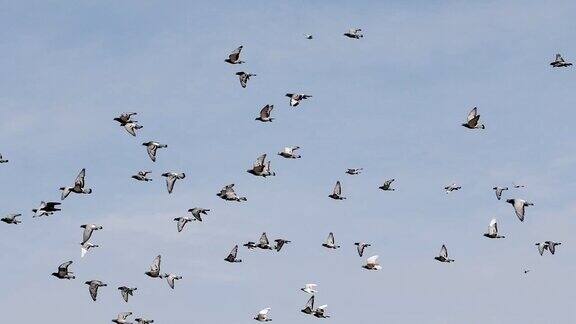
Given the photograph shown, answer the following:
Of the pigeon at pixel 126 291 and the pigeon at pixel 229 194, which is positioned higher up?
the pigeon at pixel 229 194

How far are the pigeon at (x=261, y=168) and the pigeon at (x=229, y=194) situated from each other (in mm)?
4822

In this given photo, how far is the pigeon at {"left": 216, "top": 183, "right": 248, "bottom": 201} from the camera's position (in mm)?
136000

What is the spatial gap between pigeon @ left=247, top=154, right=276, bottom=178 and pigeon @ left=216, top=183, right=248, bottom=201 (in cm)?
482

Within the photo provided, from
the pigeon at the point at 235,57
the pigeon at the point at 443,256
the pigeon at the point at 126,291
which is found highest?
the pigeon at the point at 235,57

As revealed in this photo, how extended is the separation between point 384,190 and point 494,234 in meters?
15.6

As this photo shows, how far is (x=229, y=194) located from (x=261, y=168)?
6.84m

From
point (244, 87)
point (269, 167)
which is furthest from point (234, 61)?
point (269, 167)

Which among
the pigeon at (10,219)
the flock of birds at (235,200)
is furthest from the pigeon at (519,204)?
the pigeon at (10,219)

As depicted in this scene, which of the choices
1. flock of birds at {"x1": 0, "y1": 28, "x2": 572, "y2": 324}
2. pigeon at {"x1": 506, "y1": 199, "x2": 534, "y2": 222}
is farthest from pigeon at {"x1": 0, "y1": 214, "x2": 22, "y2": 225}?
pigeon at {"x1": 506, "y1": 199, "x2": 534, "y2": 222}

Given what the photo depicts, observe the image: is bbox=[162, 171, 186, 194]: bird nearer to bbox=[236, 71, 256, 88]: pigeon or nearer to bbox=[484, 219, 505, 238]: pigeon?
bbox=[236, 71, 256, 88]: pigeon

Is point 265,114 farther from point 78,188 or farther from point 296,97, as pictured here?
point 78,188

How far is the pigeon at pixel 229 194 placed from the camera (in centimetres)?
13600

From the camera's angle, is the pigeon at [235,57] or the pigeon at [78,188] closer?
the pigeon at [78,188]

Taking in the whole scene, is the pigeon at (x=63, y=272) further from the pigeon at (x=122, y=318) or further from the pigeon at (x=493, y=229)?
the pigeon at (x=493, y=229)
